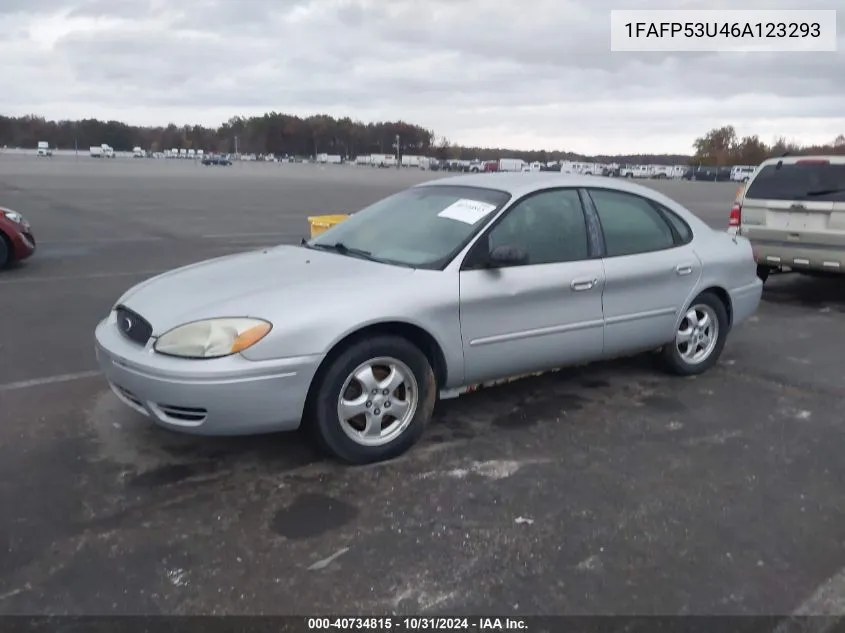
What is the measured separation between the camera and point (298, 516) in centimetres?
349

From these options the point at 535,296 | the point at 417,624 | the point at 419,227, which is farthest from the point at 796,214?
the point at 417,624

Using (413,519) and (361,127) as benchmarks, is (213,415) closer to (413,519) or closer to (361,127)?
(413,519)

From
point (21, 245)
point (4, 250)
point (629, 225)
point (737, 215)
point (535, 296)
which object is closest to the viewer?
point (535, 296)

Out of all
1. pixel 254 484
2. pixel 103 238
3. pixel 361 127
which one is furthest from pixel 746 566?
pixel 361 127

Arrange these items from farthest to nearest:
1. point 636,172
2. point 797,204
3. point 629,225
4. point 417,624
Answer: point 636,172
point 797,204
point 629,225
point 417,624

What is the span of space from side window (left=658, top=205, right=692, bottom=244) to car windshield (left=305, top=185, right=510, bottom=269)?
1.48 meters

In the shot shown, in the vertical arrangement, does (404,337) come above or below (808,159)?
below

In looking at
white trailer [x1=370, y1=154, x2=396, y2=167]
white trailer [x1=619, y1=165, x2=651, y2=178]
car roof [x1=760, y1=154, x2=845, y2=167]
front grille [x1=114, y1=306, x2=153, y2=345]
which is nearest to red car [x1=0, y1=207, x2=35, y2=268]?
front grille [x1=114, y1=306, x2=153, y2=345]

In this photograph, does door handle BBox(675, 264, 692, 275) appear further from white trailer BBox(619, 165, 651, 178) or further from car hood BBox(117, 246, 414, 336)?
white trailer BBox(619, 165, 651, 178)

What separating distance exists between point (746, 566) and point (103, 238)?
1267 cm

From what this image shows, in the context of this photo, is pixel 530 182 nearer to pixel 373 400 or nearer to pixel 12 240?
pixel 373 400

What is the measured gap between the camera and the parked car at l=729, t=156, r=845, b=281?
834cm

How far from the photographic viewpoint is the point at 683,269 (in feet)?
17.7

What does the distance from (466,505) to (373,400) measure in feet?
2.44
